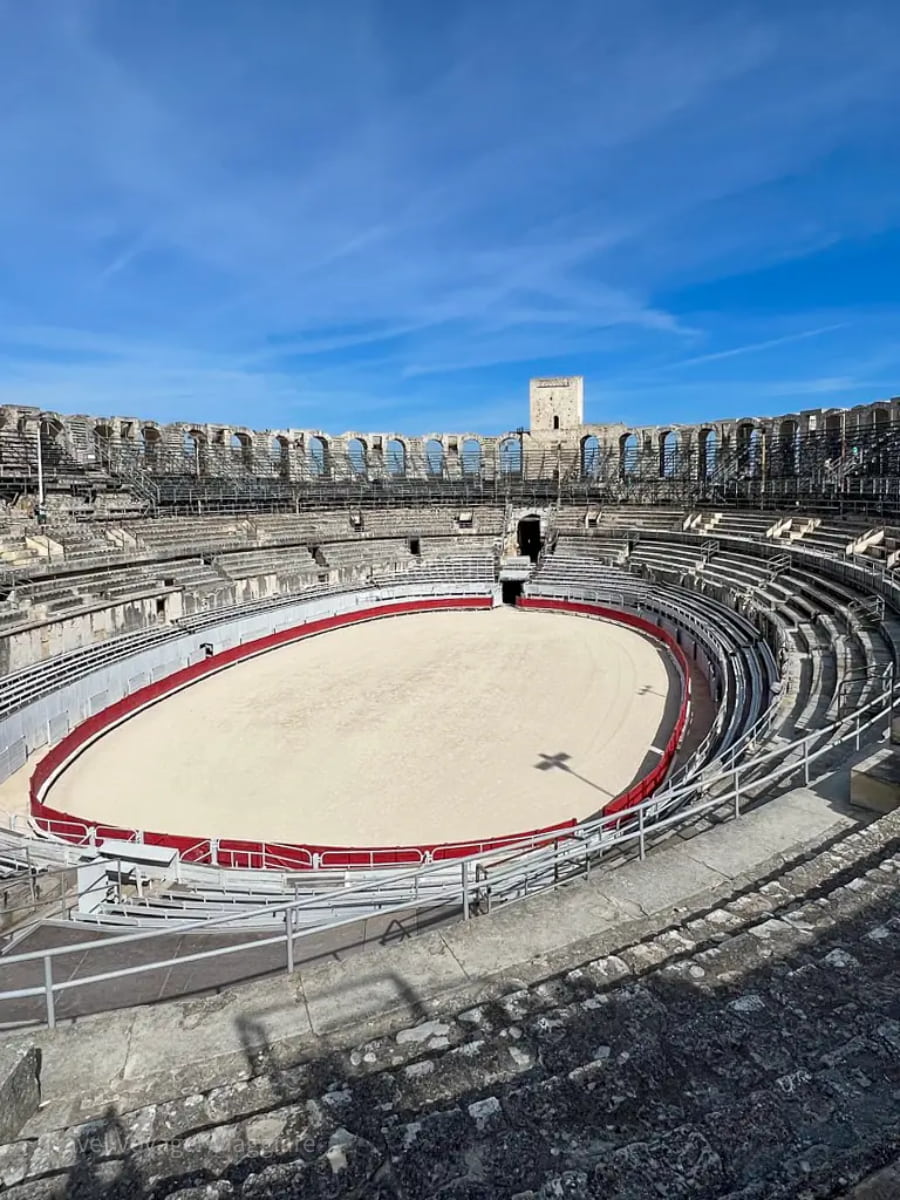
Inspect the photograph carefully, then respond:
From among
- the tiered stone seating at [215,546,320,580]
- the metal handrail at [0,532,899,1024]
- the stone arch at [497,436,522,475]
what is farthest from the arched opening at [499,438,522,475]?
the metal handrail at [0,532,899,1024]

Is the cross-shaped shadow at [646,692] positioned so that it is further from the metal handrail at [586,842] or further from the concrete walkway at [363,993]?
the concrete walkway at [363,993]

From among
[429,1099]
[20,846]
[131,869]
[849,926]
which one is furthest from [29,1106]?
[20,846]

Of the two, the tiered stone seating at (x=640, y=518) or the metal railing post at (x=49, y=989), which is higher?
the tiered stone seating at (x=640, y=518)

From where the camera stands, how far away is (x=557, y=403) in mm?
44219

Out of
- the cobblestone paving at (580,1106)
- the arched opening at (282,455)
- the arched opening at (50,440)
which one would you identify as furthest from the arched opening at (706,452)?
the cobblestone paving at (580,1106)

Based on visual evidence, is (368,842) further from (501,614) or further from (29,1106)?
(501,614)

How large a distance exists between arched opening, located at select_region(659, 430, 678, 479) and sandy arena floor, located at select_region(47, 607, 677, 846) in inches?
850

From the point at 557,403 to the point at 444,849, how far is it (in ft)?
128

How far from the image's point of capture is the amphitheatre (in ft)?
9.45

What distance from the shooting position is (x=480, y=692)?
1753 cm

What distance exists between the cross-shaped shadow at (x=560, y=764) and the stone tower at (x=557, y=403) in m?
34.1

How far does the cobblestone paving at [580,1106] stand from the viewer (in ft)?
8.63

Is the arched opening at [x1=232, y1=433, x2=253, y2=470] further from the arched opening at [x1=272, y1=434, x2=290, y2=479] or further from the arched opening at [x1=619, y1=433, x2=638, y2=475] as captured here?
the arched opening at [x1=619, y1=433, x2=638, y2=475]

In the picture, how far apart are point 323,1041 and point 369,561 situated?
2946 centimetres
